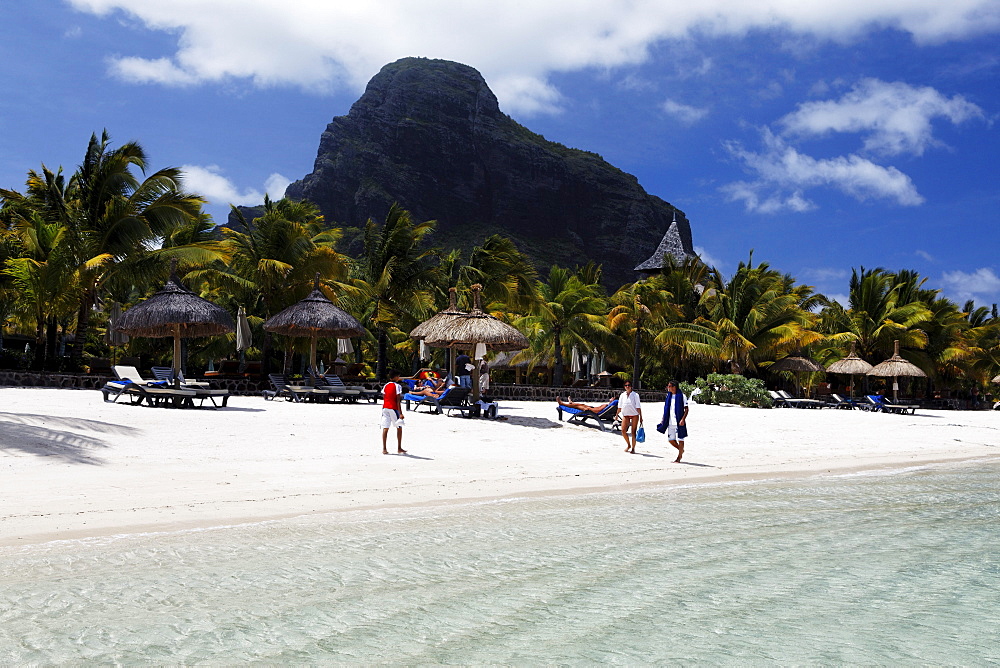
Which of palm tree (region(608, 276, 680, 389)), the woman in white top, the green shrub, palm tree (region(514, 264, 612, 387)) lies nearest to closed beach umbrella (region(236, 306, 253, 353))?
palm tree (region(514, 264, 612, 387))

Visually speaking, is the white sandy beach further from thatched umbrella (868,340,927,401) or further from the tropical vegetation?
thatched umbrella (868,340,927,401)

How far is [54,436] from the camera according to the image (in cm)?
896

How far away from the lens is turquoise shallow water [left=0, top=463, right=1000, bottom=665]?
3887mm

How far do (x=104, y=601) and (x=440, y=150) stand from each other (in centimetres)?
10345

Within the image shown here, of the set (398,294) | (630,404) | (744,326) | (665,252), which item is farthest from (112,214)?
(665,252)

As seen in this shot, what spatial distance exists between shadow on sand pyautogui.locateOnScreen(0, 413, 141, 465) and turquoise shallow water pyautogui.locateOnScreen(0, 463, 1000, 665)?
331 centimetres

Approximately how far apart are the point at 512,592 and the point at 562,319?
22593 millimetres

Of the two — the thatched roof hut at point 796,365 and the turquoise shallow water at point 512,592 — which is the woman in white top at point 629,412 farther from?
the thatched roof hut at point 796,365

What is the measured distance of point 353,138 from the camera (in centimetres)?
10825

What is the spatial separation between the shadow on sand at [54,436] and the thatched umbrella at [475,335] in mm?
6366

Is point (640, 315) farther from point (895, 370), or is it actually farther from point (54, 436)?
point (54, 436)

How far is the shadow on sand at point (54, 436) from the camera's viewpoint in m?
8.08

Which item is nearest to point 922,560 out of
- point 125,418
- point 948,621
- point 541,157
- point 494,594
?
point 948,621

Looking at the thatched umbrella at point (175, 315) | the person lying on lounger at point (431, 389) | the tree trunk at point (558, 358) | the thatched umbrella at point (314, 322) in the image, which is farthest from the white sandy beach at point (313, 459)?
the tree trunk at point (558, 358)
